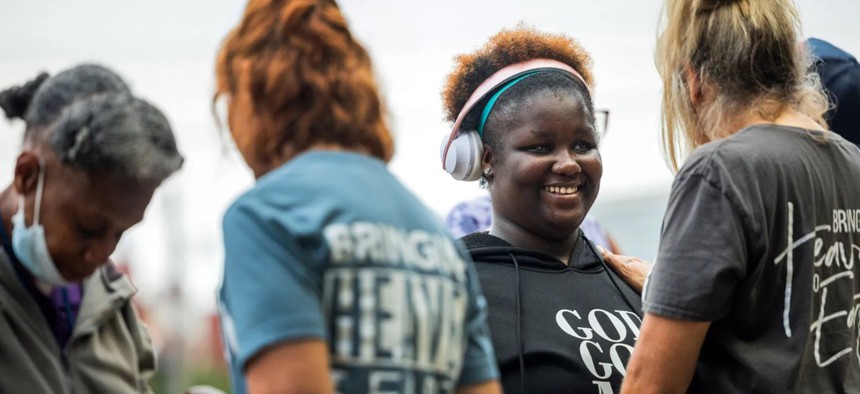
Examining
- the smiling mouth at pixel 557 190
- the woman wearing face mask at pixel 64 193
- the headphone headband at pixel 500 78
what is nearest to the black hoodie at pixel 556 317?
the smiling mouth at pixel 557 190

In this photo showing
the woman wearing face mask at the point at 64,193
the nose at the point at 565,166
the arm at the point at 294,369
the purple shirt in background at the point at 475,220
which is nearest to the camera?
the arm at the point at 294,369

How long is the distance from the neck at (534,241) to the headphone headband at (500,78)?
25 centimetres

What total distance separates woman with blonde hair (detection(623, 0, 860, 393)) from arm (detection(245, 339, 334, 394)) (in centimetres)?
89

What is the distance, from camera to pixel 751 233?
2.16 meters

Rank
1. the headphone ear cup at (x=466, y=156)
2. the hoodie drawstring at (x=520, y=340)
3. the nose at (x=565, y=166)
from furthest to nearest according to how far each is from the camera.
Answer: the headphone ear cup at (x=466, y=156)
the nose at (x=565, y=166)
the hoodie drawstring at (x=520, y=340)

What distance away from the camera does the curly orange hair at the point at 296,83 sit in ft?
5.41

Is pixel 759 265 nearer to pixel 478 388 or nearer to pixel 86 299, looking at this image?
pixel 478 388

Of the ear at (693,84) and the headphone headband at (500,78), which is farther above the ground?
the ear at (693,84)

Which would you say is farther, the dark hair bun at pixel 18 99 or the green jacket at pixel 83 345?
the dark hair bun at pixel 18 99

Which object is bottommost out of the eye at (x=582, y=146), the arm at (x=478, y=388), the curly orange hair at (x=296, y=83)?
the arm at (x=478, y=388)

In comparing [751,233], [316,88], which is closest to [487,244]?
[751,233]

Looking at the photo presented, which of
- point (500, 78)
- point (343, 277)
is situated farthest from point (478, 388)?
point (500, 78)

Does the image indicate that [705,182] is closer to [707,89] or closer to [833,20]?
[707,89]

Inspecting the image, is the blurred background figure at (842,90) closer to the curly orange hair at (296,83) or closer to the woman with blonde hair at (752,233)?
the woman with blonde hair at (752,233)
